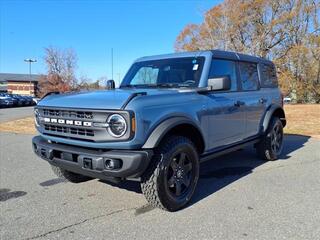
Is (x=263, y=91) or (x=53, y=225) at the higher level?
(x=263, y=91)

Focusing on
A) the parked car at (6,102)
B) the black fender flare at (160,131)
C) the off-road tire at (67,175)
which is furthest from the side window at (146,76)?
the parked car at (6,102)

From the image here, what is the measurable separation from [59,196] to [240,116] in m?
3.01

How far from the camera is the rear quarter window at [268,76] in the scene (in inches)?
267

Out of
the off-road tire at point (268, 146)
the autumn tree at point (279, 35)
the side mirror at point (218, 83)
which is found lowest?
the off-road tire at point (268, 146)

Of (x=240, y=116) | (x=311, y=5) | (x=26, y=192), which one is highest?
(x=311, y=5)

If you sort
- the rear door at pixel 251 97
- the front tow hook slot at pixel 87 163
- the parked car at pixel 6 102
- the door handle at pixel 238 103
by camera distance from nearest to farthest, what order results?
1. the front tow hook slot at pixel 87 163
2. the door handle at pixel 238 103
3. the rear door at pixel 251 97
4. the parked car at pixel 6 102

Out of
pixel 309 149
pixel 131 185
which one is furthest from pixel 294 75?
pixel 131 185

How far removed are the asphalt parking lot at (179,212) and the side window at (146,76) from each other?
159 centimetres

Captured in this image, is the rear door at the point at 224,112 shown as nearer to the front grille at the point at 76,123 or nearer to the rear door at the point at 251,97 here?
the rear door at the point at 251,97

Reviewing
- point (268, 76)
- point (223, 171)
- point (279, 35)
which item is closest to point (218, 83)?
point (223, 171)

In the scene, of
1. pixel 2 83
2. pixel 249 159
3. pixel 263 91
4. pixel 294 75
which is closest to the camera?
pixel 263 91

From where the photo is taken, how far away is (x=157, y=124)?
405 cm

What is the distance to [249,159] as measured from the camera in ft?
23.6

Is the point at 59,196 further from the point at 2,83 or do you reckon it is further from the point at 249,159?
the point at 2,83
